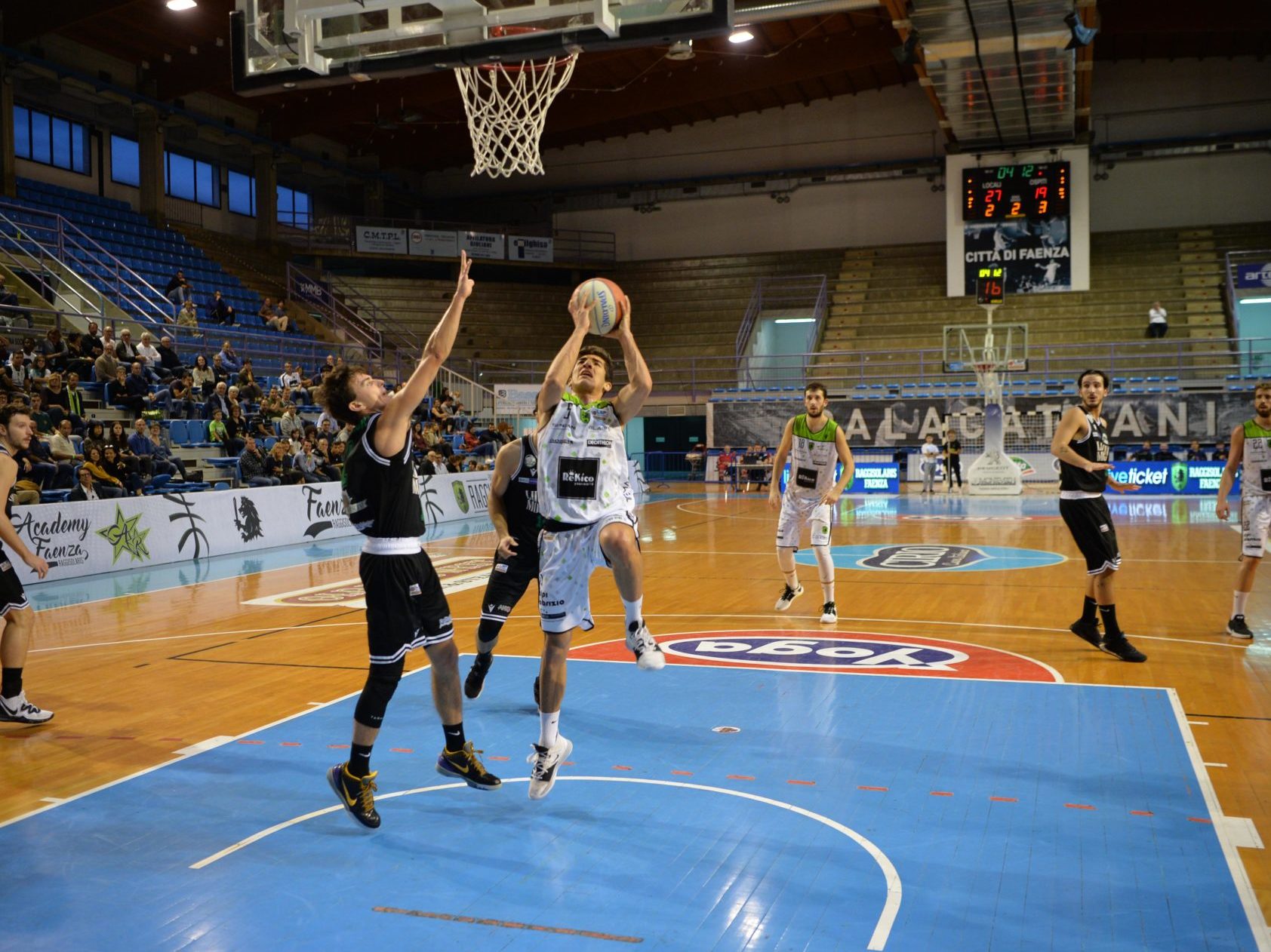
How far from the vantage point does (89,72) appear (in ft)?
89.1

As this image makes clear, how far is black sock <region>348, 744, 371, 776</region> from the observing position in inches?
182

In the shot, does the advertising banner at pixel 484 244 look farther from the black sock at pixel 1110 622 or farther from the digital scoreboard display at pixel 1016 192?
the black sock at pixel 1110 622

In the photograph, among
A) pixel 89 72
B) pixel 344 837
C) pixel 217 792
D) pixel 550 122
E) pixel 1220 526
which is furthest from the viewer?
pixel 550 122

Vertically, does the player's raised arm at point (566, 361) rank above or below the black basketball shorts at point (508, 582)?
above

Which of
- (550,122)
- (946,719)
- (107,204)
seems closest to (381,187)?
(550,122)

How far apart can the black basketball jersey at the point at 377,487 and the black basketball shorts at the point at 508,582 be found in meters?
2.02

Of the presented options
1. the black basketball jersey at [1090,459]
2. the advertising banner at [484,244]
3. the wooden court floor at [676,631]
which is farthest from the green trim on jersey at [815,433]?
the advertising banner at [484,244]

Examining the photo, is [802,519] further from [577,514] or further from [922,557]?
[577,514]

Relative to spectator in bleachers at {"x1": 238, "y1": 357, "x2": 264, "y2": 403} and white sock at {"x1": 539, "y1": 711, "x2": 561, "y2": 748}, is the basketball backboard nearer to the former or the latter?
white sock at {"x1": 539, "y1": 711, "x2": 561, "y2": 748}

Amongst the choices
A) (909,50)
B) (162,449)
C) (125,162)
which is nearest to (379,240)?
(125,162)

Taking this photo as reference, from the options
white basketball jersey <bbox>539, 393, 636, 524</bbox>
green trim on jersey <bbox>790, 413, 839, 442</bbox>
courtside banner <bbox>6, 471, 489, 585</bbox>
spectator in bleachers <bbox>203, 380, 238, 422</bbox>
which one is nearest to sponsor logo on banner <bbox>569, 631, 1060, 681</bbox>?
green trim on jersey <bbox>790, 413, 839, 442</bbox>

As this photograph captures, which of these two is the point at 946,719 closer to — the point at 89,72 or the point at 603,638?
the point at 603,638

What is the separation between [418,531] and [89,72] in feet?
91.2

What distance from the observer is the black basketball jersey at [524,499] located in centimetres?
669
